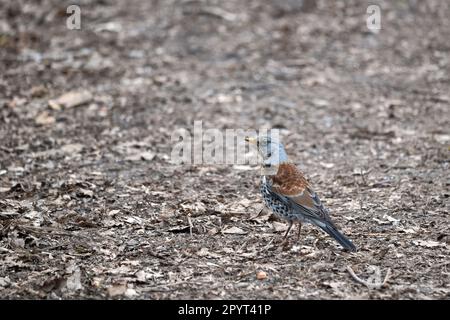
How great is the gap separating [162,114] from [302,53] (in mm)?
3513

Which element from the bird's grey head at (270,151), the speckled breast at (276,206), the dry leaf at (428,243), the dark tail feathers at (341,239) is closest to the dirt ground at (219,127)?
the dry leaf at (428,243)

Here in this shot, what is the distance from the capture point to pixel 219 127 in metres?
9.56

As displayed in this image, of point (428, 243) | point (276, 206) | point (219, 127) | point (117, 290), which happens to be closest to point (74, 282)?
point (117, 290)

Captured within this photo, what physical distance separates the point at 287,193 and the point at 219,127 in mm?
3562

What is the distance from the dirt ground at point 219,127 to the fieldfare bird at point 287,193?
0.35 metres

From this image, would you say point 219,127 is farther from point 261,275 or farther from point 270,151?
point 261,275

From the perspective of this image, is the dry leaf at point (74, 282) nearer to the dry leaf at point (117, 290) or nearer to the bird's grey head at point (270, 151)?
the dry leaf at point (117, 290)

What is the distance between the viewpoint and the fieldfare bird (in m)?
5.93

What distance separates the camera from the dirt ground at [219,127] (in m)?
5.67

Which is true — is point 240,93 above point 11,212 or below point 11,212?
above
